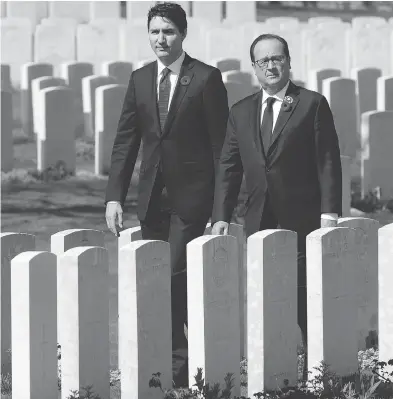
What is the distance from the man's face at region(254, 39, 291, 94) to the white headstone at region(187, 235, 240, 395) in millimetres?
795

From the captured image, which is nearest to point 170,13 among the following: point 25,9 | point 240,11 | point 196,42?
point 196,42

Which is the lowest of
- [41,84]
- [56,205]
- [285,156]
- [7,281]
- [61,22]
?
[7,281]

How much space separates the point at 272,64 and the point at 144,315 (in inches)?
48.9

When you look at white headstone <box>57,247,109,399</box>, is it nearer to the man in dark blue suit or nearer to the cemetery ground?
the man in dark blue suit

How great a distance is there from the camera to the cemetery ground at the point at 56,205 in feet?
30.0

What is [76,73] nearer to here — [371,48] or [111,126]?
[111,126]

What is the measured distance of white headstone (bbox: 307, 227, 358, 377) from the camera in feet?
19.4

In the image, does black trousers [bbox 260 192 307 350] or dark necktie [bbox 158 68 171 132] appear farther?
dark necktie [bbox 158 68 171 132]

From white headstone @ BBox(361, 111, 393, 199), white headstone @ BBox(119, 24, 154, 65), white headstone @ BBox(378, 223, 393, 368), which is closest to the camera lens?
white headstone @ BBox(378, 223, 393, 368)

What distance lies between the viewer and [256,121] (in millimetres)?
6219

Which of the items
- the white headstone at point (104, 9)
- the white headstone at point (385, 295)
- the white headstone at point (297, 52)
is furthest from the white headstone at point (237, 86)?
the white headstone at point (104, 9)

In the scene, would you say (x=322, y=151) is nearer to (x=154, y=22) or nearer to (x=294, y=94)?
(x=294, y=94)

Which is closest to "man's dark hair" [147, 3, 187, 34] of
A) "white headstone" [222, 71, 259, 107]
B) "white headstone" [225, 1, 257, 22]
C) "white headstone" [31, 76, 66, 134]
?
"white headstone" [222, 71, 259, 107]

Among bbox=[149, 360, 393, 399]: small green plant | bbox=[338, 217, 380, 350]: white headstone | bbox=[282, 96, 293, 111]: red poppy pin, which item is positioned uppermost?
bbox=[282, 96, 293, 111]: red poppy pin
